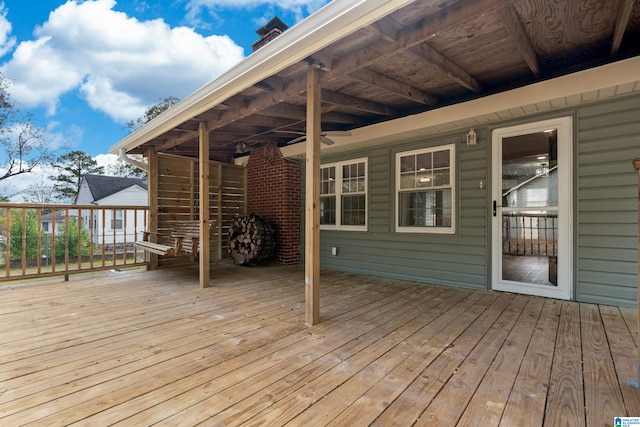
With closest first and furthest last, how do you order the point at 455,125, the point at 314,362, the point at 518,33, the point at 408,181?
the point at 314,362 < the point at 518,33 < the point at 455,125 < the point at 408,181

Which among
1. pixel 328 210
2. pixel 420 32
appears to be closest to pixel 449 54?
pixel 420 32

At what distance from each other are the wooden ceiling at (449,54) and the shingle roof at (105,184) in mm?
13132

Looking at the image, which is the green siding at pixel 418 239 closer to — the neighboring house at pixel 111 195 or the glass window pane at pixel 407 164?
the glass window pane at pixel 407 164

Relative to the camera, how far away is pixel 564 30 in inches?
103

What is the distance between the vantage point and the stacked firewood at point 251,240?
5730 mm

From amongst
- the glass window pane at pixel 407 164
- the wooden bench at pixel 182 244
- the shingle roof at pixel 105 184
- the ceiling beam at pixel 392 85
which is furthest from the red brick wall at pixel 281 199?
the shingle roof at pixel 105 184

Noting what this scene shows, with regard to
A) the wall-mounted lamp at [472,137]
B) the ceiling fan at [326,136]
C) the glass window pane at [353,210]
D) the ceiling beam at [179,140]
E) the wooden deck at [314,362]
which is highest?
the ceiling fan at [326,136]

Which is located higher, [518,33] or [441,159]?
[518,33]

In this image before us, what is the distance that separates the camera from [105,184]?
1494 cm

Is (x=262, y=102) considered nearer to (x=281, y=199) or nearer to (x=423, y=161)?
(x=423, y=161)

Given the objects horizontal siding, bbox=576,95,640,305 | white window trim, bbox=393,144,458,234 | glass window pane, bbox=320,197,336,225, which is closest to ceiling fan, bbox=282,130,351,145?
white window trim, bbox=393,144,458,234

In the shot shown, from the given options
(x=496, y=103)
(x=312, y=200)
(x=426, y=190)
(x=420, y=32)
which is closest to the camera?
(x=420, y=32)

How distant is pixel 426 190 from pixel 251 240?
3.30 m

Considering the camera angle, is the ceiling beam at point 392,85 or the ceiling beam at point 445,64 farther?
the ceiling beam at point 392,85
